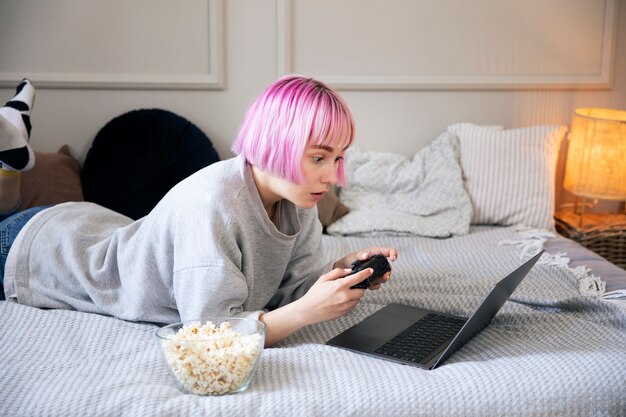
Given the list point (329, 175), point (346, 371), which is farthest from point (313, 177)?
point (346, 371)

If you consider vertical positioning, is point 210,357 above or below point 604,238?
above

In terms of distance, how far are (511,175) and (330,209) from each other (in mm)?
704

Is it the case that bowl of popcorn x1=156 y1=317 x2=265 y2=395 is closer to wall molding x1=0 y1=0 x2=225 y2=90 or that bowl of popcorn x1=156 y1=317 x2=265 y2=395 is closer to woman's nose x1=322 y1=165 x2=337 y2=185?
woman's nose x1=322 y1=165 x2=337 y2=185

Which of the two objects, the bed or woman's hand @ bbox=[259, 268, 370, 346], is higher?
woman's hand @ bbox=[259, 268, 370, 346]

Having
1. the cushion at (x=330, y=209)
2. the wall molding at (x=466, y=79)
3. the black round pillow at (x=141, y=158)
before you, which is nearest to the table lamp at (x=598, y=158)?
the wall molding at (x=466, y=79)

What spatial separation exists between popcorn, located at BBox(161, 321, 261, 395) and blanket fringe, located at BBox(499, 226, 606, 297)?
1038mm

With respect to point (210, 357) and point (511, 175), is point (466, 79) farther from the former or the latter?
point (210, 357)

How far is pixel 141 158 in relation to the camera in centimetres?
269

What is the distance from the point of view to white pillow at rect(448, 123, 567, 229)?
2703 millimetres

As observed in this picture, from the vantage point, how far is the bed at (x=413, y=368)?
1.24 m

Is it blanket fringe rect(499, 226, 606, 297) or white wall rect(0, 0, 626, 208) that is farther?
white wall rect(0, 0, 626, 208)

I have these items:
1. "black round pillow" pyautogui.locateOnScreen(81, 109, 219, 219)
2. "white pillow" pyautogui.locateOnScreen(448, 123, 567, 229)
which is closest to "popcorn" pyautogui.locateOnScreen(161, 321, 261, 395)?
"black round pillow" pyautogui.locateOnScreen(81, 109, 219, 219)

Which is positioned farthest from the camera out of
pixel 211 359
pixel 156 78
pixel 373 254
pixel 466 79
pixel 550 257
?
pixel 466 79

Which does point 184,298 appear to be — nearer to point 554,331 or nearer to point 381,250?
point 381,250
